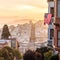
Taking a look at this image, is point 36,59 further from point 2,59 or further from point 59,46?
point 59,46

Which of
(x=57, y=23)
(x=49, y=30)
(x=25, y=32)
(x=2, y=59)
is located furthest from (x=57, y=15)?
(x=25, y=32)

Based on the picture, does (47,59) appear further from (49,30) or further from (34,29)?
(34,29)

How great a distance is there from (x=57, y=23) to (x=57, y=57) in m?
3.39

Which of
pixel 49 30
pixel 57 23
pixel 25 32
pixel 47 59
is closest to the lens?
pixel 57 23

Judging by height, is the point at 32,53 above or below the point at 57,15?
below

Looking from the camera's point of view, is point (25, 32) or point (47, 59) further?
point (25, 32)

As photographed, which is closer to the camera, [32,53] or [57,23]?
[57,23]

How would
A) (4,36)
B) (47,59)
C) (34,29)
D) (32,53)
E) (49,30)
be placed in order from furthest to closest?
(34,29), (4,36), (49,30), (32,53), (47,59)

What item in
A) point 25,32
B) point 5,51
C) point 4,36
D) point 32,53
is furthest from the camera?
point 25,32

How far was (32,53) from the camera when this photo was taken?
40000 mm

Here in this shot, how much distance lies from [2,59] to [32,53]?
5341 mm

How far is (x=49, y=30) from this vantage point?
4575 cm

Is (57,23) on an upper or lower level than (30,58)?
upper

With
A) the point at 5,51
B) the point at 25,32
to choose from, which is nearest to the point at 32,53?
the point at 5,51
